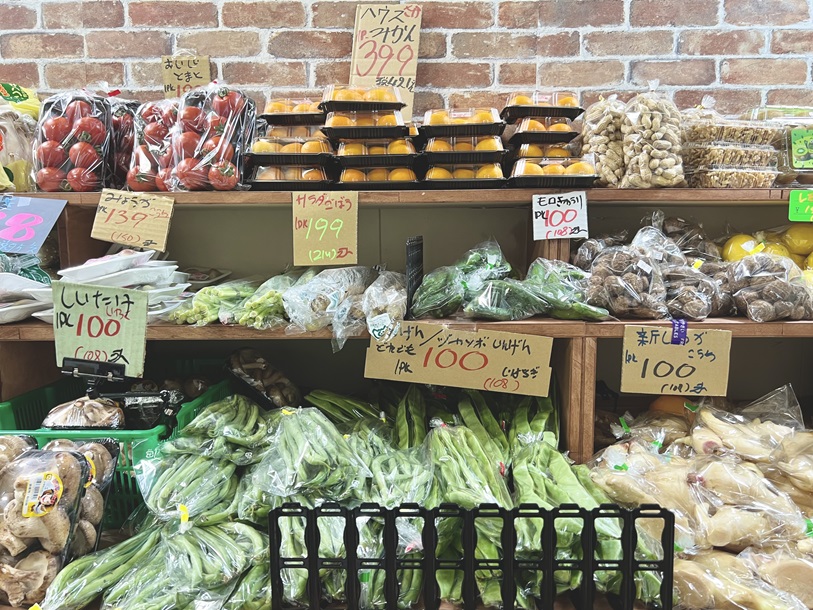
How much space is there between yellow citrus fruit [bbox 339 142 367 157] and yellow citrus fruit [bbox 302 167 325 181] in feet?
0.25

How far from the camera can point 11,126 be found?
1.66 meters

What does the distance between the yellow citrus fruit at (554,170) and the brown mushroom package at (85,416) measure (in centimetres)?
134

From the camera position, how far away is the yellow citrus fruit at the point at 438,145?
1.59 metres

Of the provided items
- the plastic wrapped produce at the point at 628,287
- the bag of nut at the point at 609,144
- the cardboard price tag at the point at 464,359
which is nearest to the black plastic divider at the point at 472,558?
the cardboard price tag at the point at 464,359

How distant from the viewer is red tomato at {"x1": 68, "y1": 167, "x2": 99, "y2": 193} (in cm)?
160

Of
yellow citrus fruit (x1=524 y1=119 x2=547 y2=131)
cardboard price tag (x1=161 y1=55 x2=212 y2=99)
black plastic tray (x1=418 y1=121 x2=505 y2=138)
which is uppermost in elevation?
cardboard price tag (x1=161 y1=55 x2=212 y2=99)

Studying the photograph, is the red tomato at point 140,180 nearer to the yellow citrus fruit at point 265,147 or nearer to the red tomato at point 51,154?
the red tomato at point 51,154

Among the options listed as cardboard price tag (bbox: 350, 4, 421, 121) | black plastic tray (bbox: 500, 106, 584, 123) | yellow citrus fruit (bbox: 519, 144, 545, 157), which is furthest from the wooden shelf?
cardboard price tag (bbox: 350, 4, 421, 121)

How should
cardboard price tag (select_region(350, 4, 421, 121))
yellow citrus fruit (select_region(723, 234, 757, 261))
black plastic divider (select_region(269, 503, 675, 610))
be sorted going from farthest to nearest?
1. cardboard price tag (select_region(350, 4, 421, 121))
2. yellow citrus fruit (select_region(723, 234, 757, 261))
3. black plastic divider (select_region(269, 503, 675, 610))

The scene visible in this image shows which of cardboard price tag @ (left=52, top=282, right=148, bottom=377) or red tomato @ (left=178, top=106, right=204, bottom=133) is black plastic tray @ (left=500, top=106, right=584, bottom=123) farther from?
cardboard price tag @ (left=52, top=282, right=148, bottom=377)

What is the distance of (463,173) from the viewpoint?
1.60 meters

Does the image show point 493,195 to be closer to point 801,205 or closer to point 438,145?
point 438,145

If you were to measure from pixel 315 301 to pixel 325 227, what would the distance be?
22cm

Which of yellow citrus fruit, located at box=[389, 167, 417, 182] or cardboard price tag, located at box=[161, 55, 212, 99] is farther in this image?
cardboard price tag, located at box=[161, 55, 212, 99]
